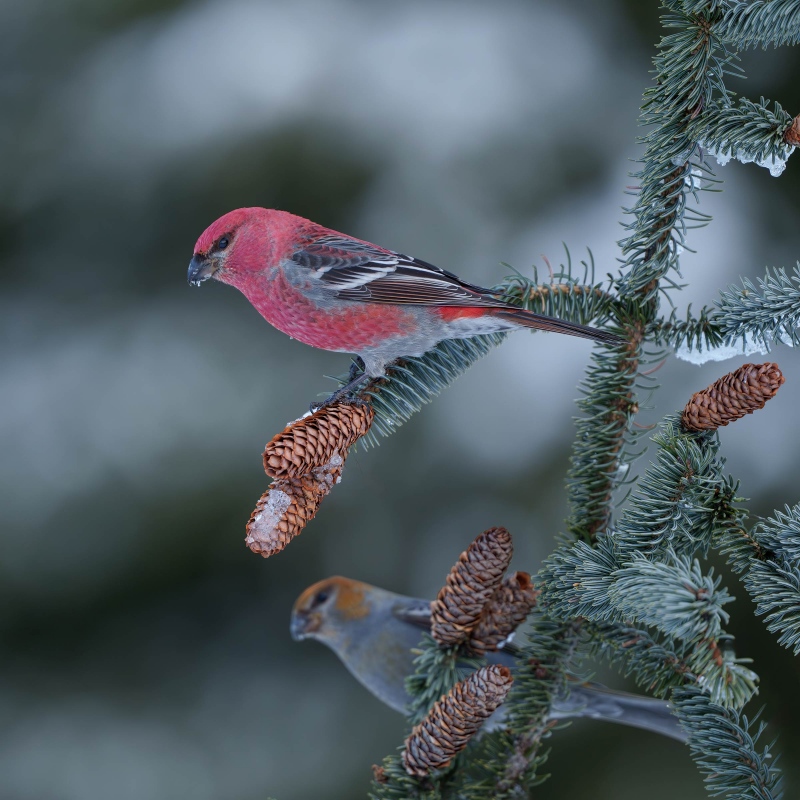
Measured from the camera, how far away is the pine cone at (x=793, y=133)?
1417mm

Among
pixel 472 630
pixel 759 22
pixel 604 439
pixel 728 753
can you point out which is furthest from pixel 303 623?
pixel 759 22

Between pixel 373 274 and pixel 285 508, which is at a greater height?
pixel 373 274

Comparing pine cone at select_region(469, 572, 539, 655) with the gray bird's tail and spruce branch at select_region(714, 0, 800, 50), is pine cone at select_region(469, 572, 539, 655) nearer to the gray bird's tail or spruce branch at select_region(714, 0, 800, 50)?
the gray bird's tail

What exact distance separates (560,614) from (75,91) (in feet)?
10.6

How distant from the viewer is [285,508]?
1503mm

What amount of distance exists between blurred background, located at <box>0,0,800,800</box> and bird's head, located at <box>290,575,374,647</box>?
0.43 m

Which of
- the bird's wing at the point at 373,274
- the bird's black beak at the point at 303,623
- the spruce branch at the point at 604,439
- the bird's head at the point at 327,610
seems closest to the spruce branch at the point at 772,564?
the spruce branch at the point at 604,439

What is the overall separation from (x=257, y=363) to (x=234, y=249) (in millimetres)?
1249

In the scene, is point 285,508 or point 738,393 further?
point 285,508

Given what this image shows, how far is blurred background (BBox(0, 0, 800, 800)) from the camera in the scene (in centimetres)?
305

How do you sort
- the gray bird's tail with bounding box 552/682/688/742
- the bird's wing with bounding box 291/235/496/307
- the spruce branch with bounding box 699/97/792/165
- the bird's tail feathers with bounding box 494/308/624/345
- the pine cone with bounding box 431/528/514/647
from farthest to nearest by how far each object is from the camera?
the bird's wing with bounding box 291/235/496/307, the gray bird's tail with bounding box 552/682/688/742, the bird's tail feathers with bounding box 494/308/624/345, the pine cone with bounding box 431/528/514/647, the spruce branch with bounding box 699/97/792/165

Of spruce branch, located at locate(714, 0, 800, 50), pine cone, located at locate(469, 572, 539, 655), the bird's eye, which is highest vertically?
spruce branch, located at locate(714, 0, 800, 50)

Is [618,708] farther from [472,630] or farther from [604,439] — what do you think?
[604,439]

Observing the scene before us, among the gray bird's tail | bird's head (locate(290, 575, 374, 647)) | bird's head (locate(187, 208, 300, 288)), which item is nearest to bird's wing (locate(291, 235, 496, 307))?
bird's head (locate(187, 208, 300, 288))
